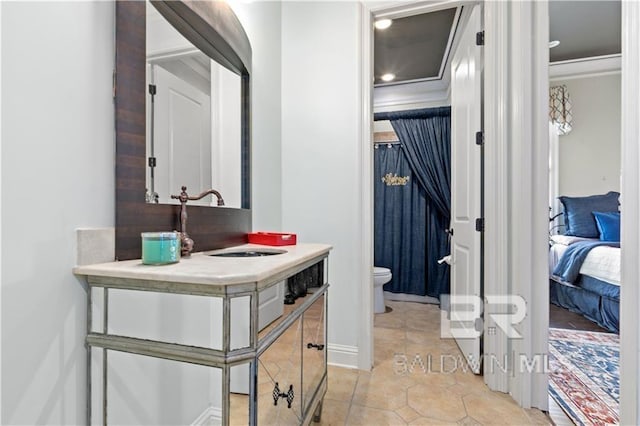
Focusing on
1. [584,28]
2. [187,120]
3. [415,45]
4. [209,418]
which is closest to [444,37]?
[415,45]

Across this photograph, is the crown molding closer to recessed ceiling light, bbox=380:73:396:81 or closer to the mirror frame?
recessed ceiling light, bbox=380:73:396:81

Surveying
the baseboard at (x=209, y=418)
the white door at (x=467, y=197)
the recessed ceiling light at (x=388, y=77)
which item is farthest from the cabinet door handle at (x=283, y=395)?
the recessed ceiling light at (x=388, y=77)

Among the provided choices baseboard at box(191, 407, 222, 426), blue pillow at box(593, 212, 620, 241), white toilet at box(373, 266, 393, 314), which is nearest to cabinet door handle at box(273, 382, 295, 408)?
baseboard at box(191, 407, 222, 426)

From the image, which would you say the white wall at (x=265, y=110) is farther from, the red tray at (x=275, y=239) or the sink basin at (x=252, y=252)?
the sink basin at (x=252, y=252)

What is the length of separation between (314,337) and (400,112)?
3064 millimetres

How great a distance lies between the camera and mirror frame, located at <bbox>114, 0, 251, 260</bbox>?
0.98m

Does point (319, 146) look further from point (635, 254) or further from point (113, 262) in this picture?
point (635, 254)

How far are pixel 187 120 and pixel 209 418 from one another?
42.6 inches

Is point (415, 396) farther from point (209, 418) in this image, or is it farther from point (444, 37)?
point (444, 37)

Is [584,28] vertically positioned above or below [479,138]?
above

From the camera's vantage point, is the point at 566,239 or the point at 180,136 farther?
the point at 566,239

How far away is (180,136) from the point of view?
1.22 metres

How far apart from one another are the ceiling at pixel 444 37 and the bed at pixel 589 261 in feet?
5.74

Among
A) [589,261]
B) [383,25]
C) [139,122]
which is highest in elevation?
[383,25]
